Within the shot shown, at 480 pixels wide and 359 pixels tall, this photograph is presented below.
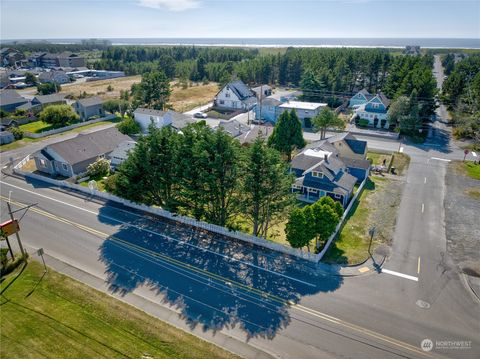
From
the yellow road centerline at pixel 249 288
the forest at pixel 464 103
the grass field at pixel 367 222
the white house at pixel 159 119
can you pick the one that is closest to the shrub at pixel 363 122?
the forest at pixel 464 103

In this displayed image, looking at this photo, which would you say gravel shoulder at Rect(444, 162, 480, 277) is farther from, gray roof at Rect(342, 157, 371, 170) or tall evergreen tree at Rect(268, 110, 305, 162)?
tall evergreen tree at Rect(268, 110, 305, 162)

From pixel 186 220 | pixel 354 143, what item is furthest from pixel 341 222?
pixel 354 143

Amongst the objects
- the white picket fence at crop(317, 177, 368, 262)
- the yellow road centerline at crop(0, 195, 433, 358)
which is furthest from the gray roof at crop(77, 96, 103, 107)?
the white picket fence at crop(317, 177, 368, 262)

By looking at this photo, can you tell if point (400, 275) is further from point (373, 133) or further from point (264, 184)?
point (373, 133)

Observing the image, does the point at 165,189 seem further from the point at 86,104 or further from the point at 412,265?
the point at 86,104

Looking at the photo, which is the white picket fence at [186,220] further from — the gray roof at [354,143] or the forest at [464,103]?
the forest at [464,103]
